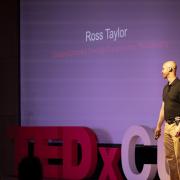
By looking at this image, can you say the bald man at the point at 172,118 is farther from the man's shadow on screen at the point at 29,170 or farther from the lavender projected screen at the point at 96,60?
the man's shadow on screen at the point at 29,170

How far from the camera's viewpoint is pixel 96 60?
238 inches

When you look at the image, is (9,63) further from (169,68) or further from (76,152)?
(169,68)

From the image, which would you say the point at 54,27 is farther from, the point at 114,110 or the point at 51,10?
the point at 114,110

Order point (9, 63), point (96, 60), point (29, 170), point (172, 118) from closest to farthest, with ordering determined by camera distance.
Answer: point (29, 170)
point (172, 118)
point (96, 60)
point (9, 63)

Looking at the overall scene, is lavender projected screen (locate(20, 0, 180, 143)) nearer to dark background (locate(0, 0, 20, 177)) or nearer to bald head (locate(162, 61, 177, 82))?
dark background (locate(0, 0, 20, 177))


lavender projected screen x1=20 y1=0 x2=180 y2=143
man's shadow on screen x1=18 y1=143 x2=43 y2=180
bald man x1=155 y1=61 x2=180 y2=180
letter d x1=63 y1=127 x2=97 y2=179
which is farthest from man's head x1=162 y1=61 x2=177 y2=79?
man's shadow on screen x1=18 y1=143 x2=43 y2=180

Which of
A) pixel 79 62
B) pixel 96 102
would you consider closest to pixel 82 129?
pixel 96 102

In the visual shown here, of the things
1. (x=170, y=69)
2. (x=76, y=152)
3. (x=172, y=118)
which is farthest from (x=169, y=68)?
(x=76, y=152)

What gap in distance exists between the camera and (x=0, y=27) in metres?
6.85

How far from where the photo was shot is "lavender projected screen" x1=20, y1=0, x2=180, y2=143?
5.57 m

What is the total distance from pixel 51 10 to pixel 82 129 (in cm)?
173

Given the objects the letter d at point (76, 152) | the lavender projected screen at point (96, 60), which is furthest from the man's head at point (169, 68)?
the letter d at point (76, 152)

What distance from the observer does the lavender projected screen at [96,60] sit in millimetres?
5566

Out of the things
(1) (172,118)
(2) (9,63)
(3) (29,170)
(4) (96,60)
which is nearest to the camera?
(3) (29,170)
